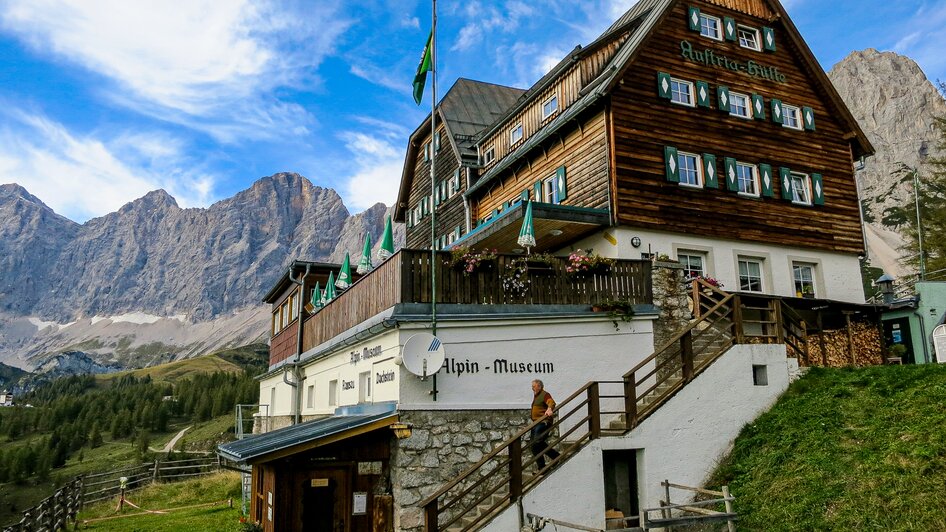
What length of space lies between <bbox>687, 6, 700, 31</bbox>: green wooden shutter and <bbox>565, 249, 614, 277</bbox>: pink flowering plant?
1080cm

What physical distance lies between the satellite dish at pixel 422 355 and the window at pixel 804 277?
13.8 m

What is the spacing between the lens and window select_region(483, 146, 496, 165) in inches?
1086

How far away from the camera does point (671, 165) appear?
1972cm

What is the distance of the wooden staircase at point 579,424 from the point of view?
11305 millimetres

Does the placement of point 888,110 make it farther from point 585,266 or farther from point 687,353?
point 687,353

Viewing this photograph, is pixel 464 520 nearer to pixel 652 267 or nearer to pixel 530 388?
pixel 530 388

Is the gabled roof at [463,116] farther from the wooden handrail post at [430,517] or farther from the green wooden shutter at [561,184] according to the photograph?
the wooden handrail post at [430,517]

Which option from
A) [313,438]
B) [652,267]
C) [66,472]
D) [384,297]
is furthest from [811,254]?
[66,472]

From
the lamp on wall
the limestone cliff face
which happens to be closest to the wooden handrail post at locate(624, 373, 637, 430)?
the lamp on wall

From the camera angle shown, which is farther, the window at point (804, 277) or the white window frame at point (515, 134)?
the white window frame at point (515, 134)

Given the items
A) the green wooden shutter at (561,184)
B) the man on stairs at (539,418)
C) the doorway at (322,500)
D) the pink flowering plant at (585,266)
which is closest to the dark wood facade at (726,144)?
the green wooden shutter at (561,184)

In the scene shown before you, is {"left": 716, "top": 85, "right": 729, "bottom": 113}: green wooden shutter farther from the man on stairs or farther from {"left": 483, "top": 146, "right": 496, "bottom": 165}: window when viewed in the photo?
the man on stairs

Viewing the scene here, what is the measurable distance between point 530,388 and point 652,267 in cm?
413

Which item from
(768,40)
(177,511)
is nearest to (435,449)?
(177,511)
